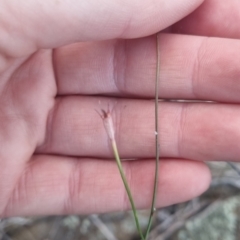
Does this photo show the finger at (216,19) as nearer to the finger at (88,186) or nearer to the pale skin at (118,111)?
the pale skin at (118,111)

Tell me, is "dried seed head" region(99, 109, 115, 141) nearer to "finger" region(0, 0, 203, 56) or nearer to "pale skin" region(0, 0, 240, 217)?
"pale skin" region(0, 0, 240, 217)

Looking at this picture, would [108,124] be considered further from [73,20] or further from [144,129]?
[73,20]

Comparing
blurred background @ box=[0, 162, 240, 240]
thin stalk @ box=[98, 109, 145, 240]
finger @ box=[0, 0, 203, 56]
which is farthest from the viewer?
blurred background @ box=[0, 162, 240, 240]

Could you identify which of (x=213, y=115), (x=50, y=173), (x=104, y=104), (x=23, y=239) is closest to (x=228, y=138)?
(x=213, y=115)

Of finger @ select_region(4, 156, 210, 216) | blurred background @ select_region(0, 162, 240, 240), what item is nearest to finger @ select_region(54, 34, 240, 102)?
finger @ select_region(4, 156, 210, 216)

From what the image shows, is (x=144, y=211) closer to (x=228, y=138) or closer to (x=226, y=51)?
(x=228, y=138)

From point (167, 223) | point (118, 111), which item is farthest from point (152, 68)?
point (167, 223)

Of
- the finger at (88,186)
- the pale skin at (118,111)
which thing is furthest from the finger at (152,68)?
the finger at (88,186)
